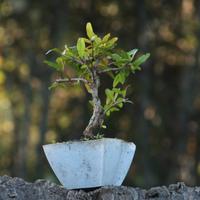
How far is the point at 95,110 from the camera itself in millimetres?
3068

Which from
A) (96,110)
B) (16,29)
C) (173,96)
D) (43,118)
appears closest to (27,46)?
(16,29)

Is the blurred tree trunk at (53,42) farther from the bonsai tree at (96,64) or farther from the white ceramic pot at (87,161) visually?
the white ceramic pot at (87,161)

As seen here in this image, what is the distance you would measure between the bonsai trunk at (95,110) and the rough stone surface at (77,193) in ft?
0.95

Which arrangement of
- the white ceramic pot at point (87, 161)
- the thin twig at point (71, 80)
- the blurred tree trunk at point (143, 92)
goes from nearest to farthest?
the white ceramic pot at point (87, 161) < the thin twig at point (71, 80) < the blurred tree trunk at point (143, 92)

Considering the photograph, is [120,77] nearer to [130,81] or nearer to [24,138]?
[130,81]

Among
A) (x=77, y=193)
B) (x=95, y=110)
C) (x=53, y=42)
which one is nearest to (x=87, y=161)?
(x=77, y=193)

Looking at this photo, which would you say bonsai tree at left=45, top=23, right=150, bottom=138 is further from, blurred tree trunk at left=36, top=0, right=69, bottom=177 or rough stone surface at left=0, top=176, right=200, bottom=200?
blurred tree trunk at left=36, top=0, right=69, bottom=177

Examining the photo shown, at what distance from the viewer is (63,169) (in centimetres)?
294

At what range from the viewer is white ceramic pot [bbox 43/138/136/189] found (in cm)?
289

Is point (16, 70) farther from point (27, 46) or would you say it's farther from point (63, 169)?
point (63, 169)

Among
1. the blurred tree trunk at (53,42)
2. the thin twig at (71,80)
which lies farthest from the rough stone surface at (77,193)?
the blurred tree trunk at (53,42)

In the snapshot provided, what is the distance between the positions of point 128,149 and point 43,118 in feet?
28.4

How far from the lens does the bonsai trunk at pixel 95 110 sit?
9.98 feet

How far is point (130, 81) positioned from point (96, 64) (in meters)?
9.04
